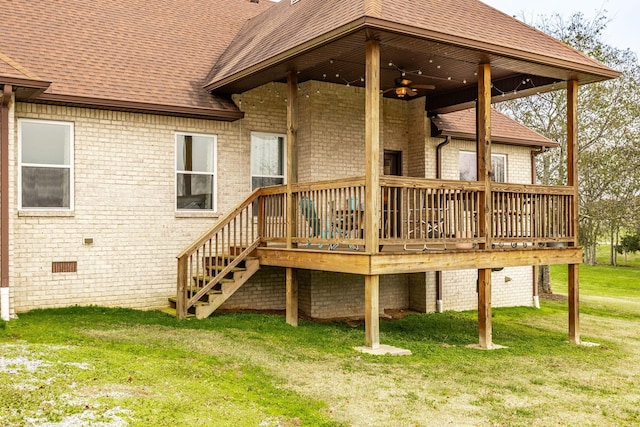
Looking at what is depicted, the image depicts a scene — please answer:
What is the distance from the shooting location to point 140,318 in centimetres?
1062

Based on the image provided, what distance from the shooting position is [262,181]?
A: 13.1m

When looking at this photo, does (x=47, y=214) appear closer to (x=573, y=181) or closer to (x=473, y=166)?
(x=573, y=181)

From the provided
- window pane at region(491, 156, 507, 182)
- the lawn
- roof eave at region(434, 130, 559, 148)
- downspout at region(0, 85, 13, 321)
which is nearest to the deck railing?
the lawn

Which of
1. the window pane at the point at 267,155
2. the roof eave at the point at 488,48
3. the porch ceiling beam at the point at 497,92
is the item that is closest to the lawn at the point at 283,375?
the window pane at the point at 267,155

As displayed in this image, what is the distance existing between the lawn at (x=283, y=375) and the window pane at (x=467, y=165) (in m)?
5.23

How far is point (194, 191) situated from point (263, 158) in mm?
1640

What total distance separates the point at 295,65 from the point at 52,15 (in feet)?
19.8

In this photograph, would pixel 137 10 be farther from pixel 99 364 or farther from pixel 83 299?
pixel 99 364

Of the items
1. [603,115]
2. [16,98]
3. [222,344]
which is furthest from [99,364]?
[603,115]

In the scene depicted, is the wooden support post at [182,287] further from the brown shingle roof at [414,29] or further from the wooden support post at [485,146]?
the wooden support post at [485,146]

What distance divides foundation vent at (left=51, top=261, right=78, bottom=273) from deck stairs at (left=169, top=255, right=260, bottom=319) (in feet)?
5.86

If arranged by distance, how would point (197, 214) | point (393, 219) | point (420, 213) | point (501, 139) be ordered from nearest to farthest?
point (420, 213) → point (393, 219) → point (197, 214) → point (501, 139)

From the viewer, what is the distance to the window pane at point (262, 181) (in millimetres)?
12938

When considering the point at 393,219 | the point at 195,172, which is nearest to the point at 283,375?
the point at 393,219
